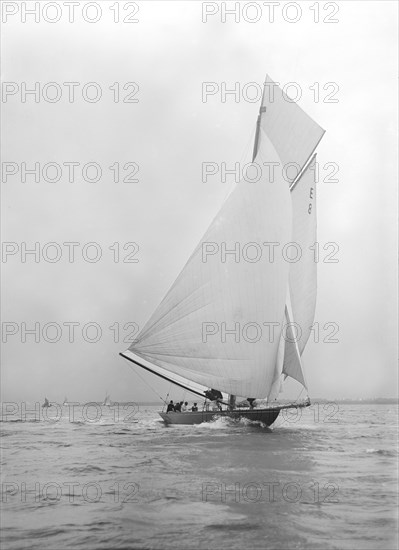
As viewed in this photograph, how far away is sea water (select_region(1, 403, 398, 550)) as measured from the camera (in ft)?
31.7

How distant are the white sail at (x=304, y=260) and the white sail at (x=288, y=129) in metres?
0.98

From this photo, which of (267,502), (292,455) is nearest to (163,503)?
(267,502)

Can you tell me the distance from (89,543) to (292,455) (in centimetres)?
1278

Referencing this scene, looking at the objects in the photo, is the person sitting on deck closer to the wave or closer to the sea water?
the sea water

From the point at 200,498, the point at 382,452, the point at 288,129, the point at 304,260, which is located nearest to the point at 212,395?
the point at 304,260

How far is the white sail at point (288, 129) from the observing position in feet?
138

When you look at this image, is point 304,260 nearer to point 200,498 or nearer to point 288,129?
point 288,129

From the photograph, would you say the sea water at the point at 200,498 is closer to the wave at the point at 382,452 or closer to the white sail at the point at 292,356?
the wave at the point at 382,452

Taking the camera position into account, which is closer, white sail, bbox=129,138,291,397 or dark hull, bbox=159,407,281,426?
white sail, bbox=129,138,291,397

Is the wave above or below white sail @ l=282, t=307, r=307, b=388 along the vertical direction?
Result: below

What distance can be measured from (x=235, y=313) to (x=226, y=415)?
6236 millimetres

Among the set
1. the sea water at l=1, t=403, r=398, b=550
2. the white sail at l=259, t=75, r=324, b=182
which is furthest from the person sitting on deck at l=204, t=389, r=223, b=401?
the white sail at l=259, t=75, r=324, b=182

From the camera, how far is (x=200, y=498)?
41.5 feet

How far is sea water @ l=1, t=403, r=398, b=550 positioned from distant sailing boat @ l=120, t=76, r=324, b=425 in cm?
971
